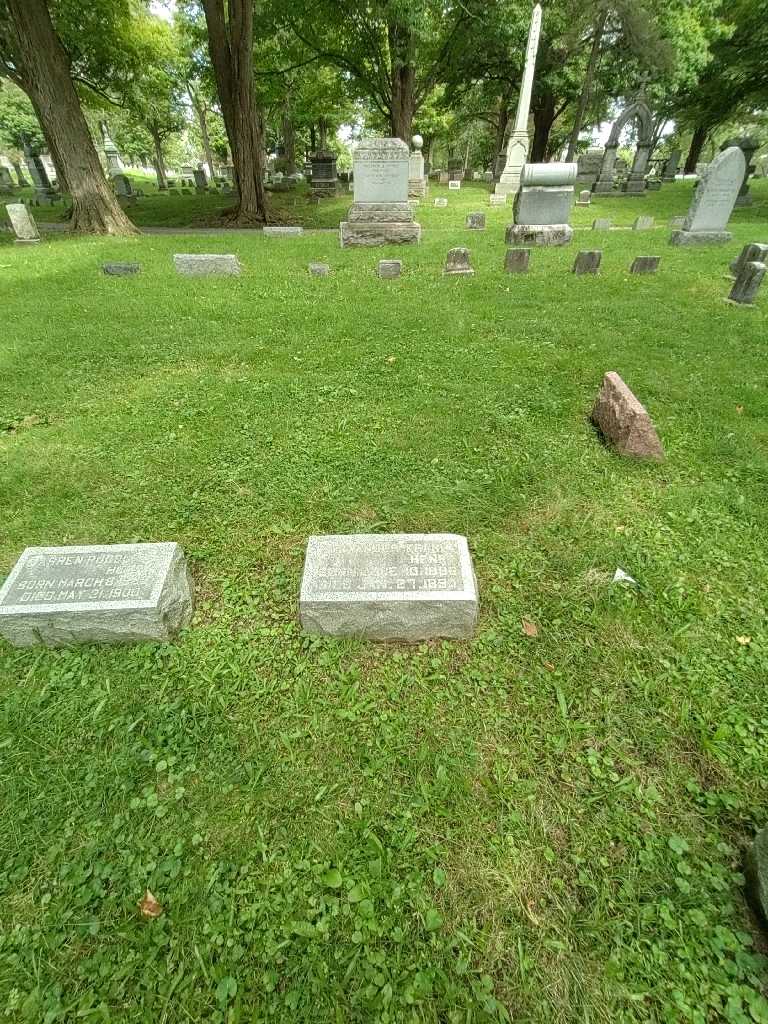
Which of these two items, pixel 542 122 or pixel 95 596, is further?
pixel 542 122

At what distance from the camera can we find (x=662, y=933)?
5.30 feet

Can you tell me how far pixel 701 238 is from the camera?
10836 mm

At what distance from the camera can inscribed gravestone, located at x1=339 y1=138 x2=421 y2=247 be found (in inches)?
442

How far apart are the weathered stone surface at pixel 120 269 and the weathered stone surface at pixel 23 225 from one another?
5.27 metres

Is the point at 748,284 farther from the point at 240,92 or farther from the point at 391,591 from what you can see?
the point at 240,92

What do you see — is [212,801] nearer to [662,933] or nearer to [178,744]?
[178,744]

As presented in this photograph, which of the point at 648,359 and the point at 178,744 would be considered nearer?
the point at 178,744

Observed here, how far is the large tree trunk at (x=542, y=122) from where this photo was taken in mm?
26438

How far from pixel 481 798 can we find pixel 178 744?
1375 millimetres

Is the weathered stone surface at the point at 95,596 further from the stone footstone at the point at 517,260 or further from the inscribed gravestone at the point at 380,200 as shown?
the inscribed gravestone at the point at 380,200

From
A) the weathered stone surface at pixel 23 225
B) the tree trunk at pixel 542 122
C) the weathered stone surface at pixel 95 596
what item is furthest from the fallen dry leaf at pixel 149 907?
the tree trunk at pixel 542 122

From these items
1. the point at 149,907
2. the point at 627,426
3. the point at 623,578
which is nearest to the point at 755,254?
the point at 627,426

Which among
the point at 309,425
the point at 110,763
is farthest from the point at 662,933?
the point at 309,425

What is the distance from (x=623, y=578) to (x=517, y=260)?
25.6 feet
